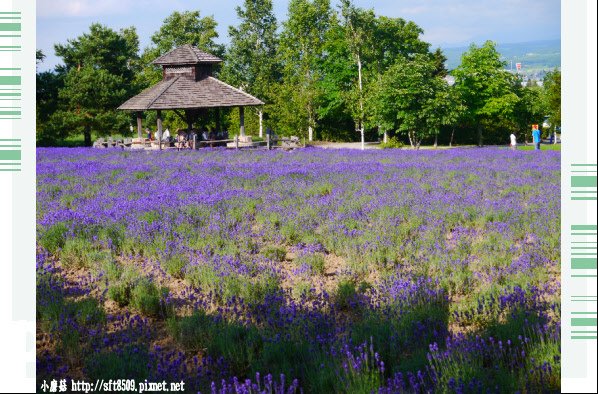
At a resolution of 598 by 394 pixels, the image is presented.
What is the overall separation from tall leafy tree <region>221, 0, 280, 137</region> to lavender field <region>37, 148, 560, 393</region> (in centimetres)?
1244

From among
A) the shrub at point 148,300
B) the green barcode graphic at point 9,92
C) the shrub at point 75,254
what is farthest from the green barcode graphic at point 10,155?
the shrub at point 75,254

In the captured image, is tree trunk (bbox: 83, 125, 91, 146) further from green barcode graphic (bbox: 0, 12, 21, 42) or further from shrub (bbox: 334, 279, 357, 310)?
green barcode graphic (bbox: 0, 12, 21, 42)

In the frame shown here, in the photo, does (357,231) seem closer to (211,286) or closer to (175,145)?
(211,286)

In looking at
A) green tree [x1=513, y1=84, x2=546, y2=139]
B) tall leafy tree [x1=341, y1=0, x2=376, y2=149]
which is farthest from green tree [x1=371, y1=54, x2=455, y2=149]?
green tree [x1=513, y1=84, x2=546, y2=139]

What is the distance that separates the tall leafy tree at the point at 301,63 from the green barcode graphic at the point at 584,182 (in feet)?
106

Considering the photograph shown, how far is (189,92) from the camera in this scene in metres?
30.7

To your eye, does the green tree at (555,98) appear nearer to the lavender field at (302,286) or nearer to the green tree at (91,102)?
the lavender field at (302,286)

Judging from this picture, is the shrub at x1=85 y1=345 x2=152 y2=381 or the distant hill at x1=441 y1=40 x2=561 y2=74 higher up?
the distant hill at x1=441 y1=40 x2=561 y2=74

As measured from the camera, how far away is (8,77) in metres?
3.53

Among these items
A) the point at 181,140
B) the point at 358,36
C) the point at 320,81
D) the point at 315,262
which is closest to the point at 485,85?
the point at 358,36

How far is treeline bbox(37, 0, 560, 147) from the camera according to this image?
27.5 m

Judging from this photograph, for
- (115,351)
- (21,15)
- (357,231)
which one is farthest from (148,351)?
(357,231)

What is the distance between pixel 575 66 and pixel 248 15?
2034 centimetres

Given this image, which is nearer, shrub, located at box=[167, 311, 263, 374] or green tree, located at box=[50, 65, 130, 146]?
→ shrub, located at box=[167, 311, 263, 374]
